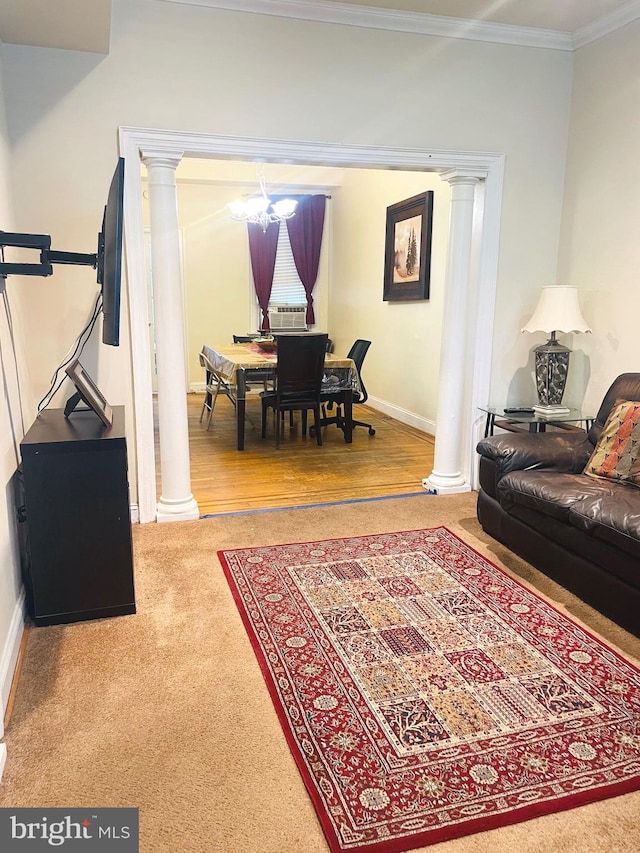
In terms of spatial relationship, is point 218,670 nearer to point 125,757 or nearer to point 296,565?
point 125,757

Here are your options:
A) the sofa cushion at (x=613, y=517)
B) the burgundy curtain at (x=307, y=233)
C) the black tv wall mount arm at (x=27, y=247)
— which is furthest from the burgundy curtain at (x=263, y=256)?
the sofa cushion at (x=613, y=517)

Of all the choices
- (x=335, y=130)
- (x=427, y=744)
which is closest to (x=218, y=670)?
A: (x=427, y=744)

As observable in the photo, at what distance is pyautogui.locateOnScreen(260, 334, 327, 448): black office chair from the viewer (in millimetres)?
5062

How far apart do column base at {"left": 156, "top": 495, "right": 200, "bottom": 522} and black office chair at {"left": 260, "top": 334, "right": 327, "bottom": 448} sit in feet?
5.78

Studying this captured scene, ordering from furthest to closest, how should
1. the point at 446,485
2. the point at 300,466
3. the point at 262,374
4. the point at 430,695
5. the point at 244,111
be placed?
the point at 262,374
the point at 300,466
the point at 446,485
the point at 244,111
the point at 430,695

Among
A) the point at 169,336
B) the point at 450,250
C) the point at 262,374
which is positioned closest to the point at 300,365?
the point at 262,374

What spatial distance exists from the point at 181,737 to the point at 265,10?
3.61 meters

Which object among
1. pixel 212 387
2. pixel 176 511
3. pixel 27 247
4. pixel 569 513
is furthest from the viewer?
pixel 212 387

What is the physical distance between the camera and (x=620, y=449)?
298 cm

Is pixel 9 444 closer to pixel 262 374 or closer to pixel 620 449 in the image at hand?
pixel 620 449

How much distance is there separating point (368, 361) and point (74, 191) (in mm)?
4646

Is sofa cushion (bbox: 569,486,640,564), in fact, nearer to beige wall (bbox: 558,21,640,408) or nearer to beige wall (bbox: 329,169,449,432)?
beige wall (bbox: 558,21,640,408)

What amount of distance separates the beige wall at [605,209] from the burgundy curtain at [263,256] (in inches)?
191

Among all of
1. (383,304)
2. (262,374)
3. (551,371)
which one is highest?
(383,304)
